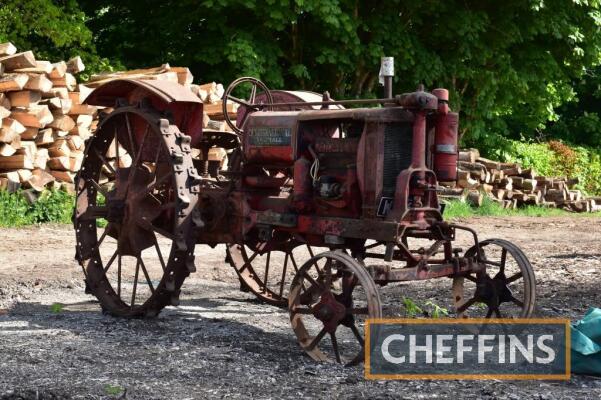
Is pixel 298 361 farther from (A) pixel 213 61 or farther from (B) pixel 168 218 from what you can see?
(A) pixel 213 61

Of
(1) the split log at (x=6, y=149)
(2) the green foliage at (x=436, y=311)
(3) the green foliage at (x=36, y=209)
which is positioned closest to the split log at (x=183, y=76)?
(3) the green foliage at (x=36, y=209)

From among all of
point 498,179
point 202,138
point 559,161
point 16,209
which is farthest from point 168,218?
point 559,161

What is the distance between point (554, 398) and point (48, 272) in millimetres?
5133

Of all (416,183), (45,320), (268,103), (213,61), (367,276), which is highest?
(213,61)

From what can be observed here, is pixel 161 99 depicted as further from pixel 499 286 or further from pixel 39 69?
pixel 39 69

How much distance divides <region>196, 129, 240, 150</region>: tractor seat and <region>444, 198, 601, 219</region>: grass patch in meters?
7.15

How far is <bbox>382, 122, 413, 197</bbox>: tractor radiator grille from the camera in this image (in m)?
5.50

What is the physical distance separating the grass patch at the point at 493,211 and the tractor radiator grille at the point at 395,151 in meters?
8.27

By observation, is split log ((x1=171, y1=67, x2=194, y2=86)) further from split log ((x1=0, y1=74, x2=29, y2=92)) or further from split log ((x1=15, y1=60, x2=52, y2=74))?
split log ((x1=0, y1=74, x2=29, y2=92))

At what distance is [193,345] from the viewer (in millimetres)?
5449

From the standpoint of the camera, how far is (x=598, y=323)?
5.00 metres

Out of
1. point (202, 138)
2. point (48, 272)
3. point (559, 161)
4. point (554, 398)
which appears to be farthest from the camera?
point (559, 161)

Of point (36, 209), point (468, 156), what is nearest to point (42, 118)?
point (36, 209)

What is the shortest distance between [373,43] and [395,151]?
33.6 feet
